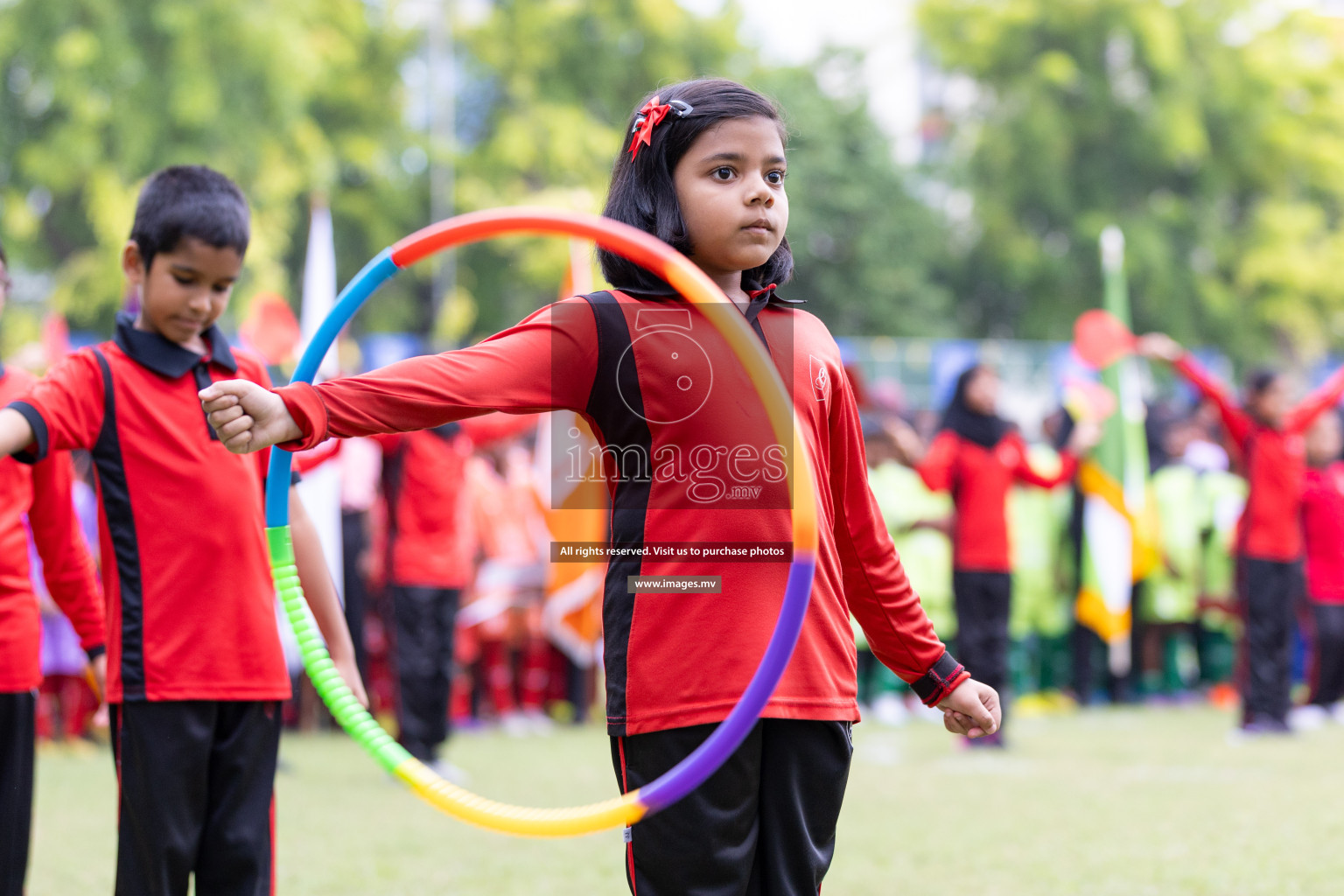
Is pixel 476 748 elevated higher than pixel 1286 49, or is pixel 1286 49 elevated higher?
pixel 1286 49

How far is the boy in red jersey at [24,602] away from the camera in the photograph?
3.39m

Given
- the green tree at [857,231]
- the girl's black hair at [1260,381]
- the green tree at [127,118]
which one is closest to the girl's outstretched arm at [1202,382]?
the girl's black hair at [1260,381]

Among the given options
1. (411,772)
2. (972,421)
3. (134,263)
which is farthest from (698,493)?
(972,421)

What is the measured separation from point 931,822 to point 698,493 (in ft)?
14.2

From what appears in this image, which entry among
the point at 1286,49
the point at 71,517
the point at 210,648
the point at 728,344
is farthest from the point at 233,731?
the point at 1286,49

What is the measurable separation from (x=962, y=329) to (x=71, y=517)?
26.7 meters

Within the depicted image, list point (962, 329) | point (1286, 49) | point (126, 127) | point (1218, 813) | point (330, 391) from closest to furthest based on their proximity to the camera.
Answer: point (330, 391)
point (1218, 813)
point (126, 127)
point (1286, 49)
point (962, 329)

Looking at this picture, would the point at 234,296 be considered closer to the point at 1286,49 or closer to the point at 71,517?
the point at 71,517

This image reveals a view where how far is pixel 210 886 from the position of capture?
126 inches

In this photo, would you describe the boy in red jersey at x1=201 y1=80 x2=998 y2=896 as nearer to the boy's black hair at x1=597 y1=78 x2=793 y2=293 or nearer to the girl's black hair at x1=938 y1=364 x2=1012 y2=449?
the boy's black hair at x1=597 y1=78 x2=793 y2=293

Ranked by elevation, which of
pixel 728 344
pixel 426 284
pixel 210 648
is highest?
pixel 426 284

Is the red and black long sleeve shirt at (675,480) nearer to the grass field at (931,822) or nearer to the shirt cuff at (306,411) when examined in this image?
the shirt cuff at (306,411)

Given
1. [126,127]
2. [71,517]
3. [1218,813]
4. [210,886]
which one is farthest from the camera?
[126,127]

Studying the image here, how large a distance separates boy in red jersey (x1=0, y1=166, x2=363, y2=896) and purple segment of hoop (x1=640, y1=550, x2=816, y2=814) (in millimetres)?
1353
